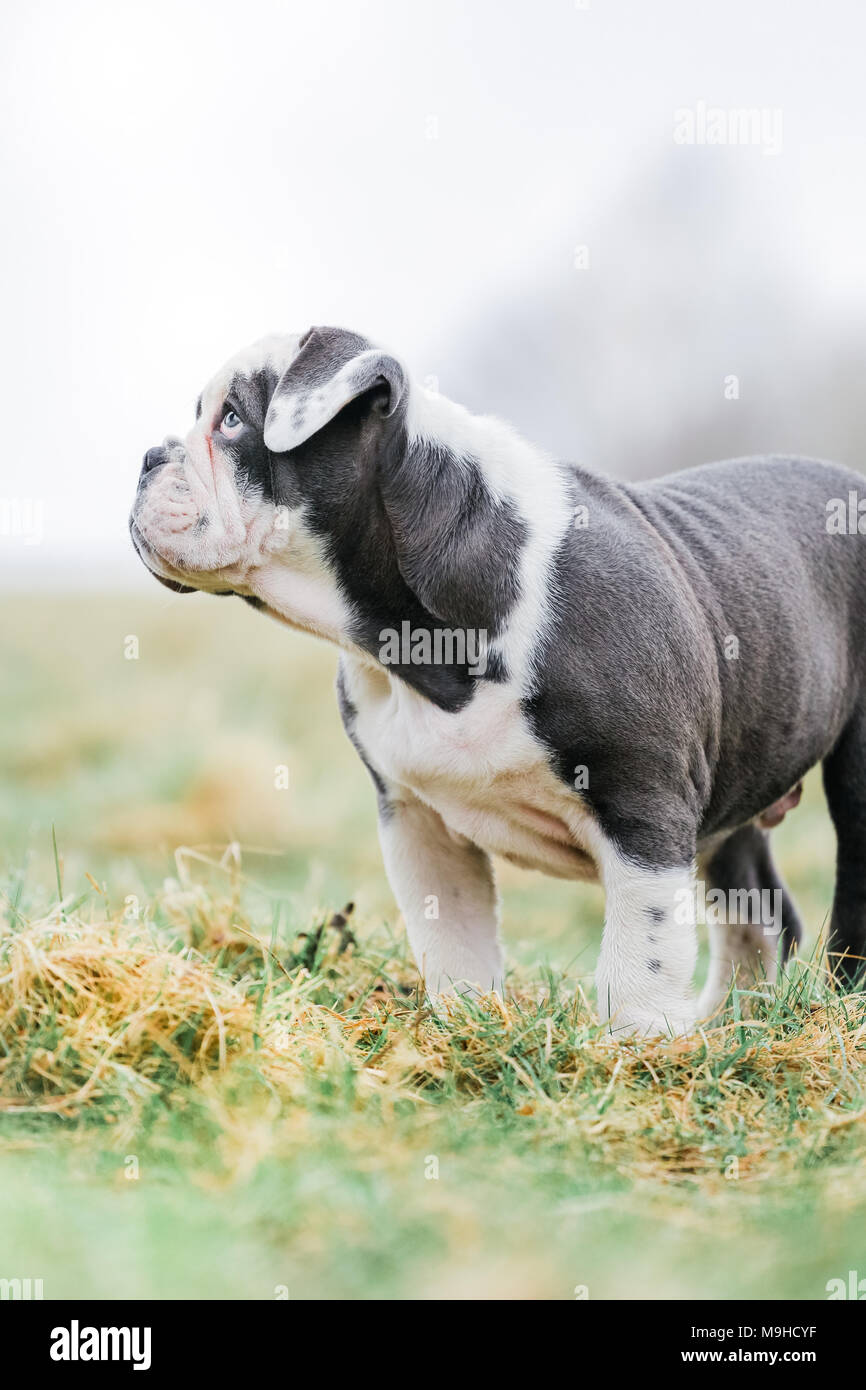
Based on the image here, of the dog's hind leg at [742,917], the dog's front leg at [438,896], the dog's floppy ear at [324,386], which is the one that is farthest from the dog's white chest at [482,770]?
the dog's hind leg at [742,917]

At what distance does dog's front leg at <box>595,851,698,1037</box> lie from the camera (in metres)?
4.00

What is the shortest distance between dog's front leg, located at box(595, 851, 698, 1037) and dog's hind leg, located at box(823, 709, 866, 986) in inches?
47.0

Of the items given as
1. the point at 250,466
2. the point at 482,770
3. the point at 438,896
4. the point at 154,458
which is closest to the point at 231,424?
the point at 250,466

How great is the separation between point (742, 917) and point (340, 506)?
250cm

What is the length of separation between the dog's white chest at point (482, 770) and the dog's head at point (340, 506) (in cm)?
23

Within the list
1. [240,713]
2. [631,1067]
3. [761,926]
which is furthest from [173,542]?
[240,713]

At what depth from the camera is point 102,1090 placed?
3482mm

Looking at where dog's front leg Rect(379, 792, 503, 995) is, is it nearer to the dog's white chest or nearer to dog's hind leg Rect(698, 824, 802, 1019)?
the dog's white chest

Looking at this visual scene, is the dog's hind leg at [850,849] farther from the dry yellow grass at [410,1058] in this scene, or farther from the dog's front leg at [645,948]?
the dog's front leg at [645,948]

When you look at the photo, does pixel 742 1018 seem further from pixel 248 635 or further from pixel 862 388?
pixel 862 388

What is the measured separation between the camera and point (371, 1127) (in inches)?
134

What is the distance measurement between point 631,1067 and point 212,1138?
3.68ft

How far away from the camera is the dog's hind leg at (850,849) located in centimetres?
506

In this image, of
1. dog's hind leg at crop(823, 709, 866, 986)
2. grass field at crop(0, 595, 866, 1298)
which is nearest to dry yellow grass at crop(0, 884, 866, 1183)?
grass field at crop(0, 595, 866, 1298)
